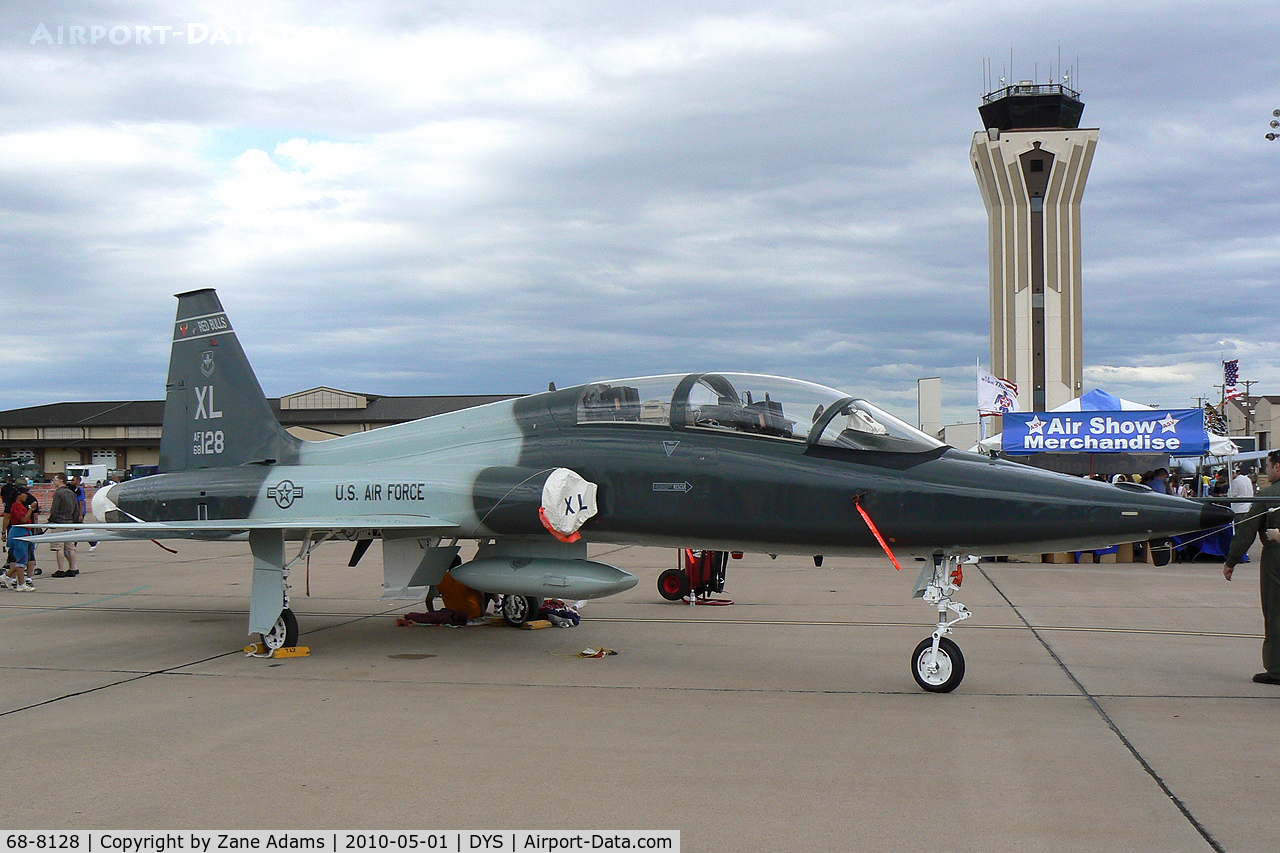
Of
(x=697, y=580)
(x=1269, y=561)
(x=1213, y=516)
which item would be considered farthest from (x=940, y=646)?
(x=697, y=580)

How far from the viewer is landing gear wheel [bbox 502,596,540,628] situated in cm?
1035

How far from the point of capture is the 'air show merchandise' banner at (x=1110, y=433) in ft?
57.2

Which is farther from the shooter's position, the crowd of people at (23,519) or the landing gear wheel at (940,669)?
the crowd of people at (23,519)

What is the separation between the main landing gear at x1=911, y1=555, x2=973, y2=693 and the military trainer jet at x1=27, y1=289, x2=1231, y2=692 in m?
0.01

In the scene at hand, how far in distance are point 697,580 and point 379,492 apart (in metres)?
4.66

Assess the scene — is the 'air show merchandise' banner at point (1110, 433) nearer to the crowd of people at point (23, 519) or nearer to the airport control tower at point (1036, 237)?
the crowd of people at point (23, 519)

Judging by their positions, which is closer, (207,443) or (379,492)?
(379,492)

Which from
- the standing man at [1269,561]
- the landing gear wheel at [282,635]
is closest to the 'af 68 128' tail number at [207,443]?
the landing gear wheel at [282,635]

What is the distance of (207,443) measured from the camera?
1104 cm

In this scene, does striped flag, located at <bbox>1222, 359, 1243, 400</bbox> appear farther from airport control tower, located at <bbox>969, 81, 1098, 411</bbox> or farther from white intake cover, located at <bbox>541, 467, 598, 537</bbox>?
white intake cover, located at <bbox>541, 467, 598, 537</bbox>

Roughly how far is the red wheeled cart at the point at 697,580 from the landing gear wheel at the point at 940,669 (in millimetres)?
5093

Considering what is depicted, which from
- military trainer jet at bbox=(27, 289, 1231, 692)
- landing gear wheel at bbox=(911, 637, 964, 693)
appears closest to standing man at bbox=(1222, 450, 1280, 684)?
military trainer jet at bbox=(27, 289, 1231, 692)

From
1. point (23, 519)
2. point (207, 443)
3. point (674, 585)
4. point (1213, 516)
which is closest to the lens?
point (1213, 516)

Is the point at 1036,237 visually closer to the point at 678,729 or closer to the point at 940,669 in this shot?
the point at 940,669
